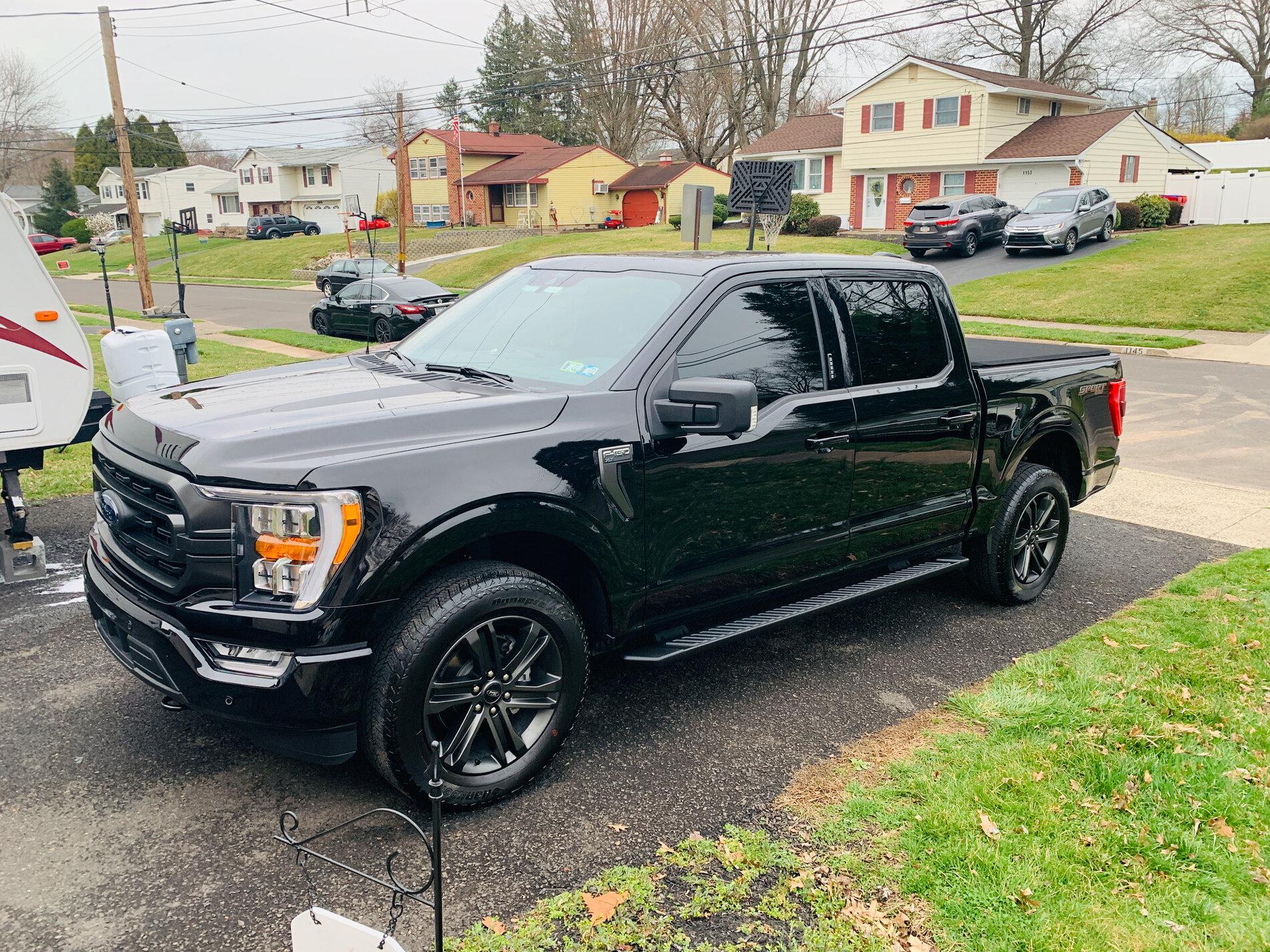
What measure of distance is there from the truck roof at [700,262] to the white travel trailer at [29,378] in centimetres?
320

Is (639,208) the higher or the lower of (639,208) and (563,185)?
the lower

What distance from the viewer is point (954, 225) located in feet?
103

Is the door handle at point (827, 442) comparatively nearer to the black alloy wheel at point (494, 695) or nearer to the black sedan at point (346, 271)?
the black alloy wheel at point (494, 695)

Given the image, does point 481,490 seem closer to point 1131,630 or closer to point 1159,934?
point 1159,934

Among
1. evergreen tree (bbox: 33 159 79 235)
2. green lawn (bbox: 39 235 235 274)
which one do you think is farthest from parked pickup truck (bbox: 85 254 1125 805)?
evergreen tree (bbox: 33 159 79 235)

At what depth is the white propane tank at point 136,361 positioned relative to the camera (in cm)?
786

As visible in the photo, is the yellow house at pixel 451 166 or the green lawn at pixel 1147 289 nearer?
the green lawn at pixel 1147 289

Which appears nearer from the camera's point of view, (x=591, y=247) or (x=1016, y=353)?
(x=1016, y=353)

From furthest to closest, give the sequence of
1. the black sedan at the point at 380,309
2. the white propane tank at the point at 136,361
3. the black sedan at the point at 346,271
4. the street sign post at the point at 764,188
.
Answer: the black sedan at the point at 346,271 < the black sedan at the point at 380,309 < the street sign post at the point at 764,188 < the white propane tank at the point at 136,361

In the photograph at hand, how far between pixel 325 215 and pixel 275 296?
134 ft

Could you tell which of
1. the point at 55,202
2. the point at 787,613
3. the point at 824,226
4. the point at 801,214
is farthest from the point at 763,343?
the point at 55,202

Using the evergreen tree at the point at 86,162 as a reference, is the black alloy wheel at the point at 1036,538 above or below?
below

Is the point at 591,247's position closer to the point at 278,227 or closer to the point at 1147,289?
the point at 1147,289

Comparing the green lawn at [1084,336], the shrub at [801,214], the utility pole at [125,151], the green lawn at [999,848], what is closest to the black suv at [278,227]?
the utility pole at [125,151]
